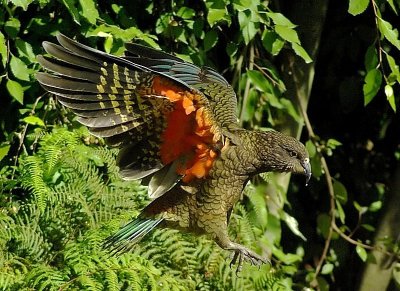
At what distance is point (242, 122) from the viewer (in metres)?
3.60

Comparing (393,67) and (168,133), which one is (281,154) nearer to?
(168,133)

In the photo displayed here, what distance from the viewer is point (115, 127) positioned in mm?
2318

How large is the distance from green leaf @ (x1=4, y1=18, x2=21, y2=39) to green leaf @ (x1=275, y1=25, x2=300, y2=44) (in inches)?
37.2

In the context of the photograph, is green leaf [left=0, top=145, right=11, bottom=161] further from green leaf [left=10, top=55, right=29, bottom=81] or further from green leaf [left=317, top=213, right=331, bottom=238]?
green leaf [left=317, top=213, right=331, bottom=238]

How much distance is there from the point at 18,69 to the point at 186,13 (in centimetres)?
69

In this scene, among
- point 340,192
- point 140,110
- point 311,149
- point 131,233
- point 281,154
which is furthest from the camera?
point 340,192

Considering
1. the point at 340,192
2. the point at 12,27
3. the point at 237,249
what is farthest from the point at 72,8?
the point at 340,192

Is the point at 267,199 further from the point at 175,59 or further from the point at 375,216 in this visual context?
the point at 175,59

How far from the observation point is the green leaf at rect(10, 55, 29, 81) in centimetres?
309

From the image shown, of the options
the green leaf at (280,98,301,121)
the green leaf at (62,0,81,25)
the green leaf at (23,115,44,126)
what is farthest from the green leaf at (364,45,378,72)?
the green leaf at (23,115,44,126)

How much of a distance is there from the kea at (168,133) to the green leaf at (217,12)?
26 cm

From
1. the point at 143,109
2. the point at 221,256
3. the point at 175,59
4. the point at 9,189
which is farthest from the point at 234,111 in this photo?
the point at 9,189

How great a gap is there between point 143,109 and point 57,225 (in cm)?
87

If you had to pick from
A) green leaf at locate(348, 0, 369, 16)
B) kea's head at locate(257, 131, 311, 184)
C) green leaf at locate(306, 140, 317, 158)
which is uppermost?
green leaf at locate(348, 0, 369, 16)
